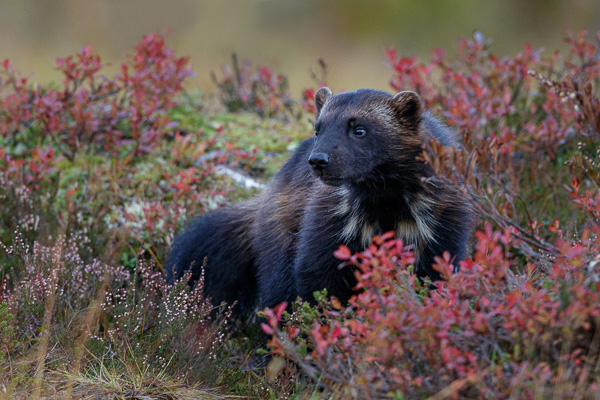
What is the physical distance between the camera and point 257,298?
4.79 m

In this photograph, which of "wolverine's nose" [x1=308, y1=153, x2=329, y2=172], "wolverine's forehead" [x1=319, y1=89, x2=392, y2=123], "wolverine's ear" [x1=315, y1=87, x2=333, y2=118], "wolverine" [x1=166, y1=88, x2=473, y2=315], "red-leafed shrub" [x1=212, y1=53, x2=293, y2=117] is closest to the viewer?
"wolverine's nose" [x1=308, y1=153, x2=329, y2=172]

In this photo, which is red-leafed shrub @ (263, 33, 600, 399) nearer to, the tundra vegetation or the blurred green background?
the tundra vegetation

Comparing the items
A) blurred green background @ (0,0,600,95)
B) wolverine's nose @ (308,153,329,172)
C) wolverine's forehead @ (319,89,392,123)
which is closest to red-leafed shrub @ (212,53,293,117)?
wolverine's forehead @ (319,89,392,123)

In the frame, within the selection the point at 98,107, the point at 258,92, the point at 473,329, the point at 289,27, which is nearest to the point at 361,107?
the point at 473,329

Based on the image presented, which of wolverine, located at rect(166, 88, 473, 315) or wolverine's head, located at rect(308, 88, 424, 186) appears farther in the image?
wolverine, located at rect(166, 88, 473, 315)

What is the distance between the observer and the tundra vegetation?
2312 mm

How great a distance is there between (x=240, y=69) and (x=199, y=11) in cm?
964

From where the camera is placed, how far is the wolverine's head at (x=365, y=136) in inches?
140

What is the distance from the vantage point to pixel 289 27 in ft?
55.1

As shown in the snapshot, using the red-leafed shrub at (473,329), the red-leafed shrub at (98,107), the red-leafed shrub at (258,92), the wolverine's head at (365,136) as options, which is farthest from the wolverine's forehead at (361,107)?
the red-leafed shrub at (258,92)

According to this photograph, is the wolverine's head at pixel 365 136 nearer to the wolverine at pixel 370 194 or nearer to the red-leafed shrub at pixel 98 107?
the wolverine at pixel 370 194

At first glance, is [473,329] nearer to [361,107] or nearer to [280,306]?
[280,306]

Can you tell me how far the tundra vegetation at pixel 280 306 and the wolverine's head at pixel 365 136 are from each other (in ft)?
0.64

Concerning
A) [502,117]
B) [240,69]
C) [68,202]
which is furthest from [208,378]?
[240,69]
